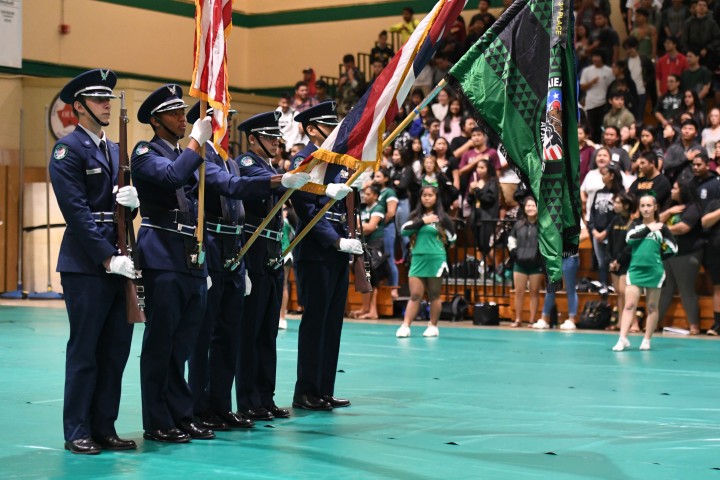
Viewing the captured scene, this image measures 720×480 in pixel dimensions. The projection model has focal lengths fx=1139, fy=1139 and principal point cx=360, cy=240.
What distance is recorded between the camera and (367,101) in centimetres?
790

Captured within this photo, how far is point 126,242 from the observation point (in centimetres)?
706

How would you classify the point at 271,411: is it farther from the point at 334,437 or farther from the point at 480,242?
the point at 480,242

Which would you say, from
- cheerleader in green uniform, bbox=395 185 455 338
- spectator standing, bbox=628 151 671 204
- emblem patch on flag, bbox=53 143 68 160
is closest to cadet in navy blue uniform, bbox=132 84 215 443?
emblem patch on flag, bbox=53 143 68 160

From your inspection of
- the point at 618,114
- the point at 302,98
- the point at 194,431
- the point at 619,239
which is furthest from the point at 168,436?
the point at 302,98

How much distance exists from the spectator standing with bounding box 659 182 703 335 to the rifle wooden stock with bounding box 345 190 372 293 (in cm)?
717

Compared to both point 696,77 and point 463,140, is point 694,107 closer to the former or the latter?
point 696,77

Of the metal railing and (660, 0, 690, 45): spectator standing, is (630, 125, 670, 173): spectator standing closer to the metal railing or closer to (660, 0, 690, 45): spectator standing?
the metal railing

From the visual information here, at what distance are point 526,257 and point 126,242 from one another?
1031 centimetres

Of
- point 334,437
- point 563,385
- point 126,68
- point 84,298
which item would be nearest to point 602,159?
point 563,385

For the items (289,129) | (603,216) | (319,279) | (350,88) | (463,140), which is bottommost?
(319,279)

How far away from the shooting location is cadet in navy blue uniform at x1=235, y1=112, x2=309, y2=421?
842 centimetres

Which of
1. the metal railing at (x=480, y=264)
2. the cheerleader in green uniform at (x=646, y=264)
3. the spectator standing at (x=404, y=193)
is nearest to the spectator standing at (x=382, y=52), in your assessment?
the spectator standing at (x=404, y=193)

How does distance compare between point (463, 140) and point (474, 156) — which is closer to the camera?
point (474, 156)

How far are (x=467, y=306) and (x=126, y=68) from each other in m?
11.5
